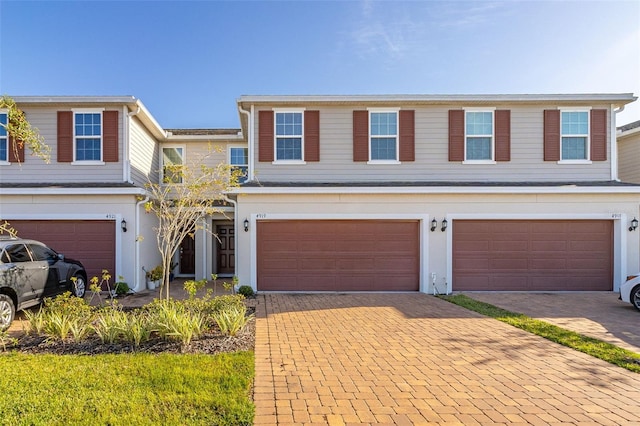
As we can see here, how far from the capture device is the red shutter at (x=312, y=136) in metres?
10.5

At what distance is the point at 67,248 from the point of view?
9961 mm

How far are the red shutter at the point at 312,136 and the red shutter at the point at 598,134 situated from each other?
28.8 ft

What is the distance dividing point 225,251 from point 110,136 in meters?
5.76

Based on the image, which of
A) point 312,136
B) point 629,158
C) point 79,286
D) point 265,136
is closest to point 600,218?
point 629,158

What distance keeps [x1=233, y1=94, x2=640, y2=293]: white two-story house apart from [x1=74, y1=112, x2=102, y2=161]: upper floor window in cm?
471

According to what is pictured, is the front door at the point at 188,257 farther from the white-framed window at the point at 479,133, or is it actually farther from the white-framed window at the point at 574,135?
the white-framed window at the point at 574,135

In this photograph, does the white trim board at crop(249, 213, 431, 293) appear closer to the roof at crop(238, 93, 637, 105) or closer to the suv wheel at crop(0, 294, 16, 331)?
the roof at crop(238, 93, 637, 105)

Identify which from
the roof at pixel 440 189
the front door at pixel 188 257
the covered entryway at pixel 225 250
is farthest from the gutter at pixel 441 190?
the front door at pixel 188 257

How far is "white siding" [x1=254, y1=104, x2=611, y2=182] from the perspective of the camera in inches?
415

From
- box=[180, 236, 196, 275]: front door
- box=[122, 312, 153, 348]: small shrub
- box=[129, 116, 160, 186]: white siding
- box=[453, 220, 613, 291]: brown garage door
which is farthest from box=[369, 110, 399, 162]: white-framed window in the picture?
box=[180, 236, 196, 275]: front door

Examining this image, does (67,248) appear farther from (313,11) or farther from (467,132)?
(467,132)

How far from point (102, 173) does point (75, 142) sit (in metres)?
1.31

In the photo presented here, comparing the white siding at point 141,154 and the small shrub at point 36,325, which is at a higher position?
the white siding at point 141,154

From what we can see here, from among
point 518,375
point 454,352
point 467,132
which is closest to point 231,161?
point 467,132
